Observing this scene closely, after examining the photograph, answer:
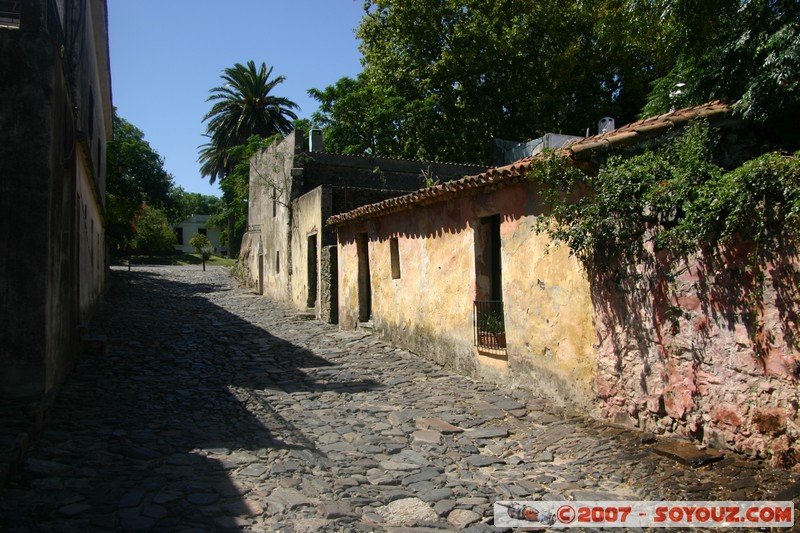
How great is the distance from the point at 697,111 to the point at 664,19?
3.25 meters

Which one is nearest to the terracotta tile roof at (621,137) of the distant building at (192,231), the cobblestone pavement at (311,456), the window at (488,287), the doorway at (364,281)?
the window at (488,287)

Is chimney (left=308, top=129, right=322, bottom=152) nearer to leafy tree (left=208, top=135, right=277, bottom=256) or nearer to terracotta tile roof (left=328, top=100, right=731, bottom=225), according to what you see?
leafy tree (left=208, top=135, right=277, bottom=256)

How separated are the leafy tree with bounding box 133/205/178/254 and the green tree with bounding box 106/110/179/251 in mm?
2360

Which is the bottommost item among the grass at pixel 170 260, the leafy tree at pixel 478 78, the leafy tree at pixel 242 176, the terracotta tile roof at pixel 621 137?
the grass at pixel 170 260

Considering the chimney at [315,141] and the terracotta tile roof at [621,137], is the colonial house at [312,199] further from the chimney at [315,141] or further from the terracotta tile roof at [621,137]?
the terracotta tile roof at [621,137]

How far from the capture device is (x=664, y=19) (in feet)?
30.0

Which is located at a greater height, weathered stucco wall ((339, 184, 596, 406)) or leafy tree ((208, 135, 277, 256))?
leafy tree ((208, 135, 277, 256))

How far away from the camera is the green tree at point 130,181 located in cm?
2545

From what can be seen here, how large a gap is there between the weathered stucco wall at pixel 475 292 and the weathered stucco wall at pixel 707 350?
0.47 metres

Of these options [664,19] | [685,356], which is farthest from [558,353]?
[664,19]

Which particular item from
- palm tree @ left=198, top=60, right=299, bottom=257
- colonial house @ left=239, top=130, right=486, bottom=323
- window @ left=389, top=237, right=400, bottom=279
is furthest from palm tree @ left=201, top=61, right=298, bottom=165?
window @ left=389, top=237, right=400, bottom=279

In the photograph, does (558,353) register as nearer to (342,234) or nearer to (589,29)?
(342,234)

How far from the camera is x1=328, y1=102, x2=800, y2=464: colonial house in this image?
202 inches

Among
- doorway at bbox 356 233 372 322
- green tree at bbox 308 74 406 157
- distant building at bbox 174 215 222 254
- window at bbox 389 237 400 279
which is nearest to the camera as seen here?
window at bbox 389 237 400 279
